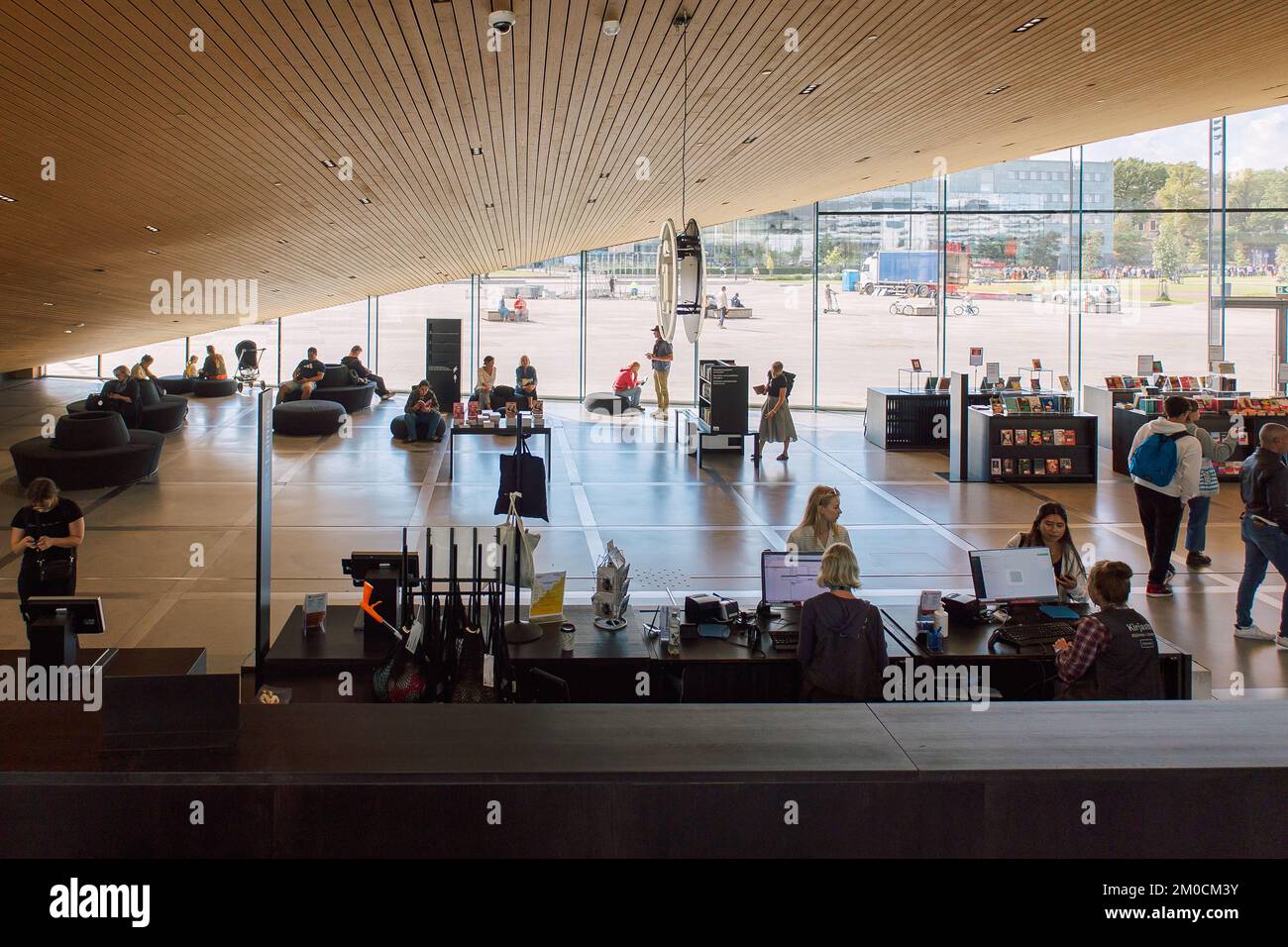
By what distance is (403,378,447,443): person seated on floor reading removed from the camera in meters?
18.0

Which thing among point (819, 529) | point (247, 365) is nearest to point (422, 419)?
point (247, 365)

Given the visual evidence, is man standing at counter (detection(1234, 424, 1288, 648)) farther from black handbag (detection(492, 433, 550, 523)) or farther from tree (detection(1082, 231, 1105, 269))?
tree (detection(1082, 231, 1105, 269))

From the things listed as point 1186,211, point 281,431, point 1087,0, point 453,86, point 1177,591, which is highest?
point 1186,211

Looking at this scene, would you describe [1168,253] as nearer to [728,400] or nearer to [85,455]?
[728,400]

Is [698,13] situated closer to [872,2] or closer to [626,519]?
[872,2]

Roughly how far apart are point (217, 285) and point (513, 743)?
16.9 meters

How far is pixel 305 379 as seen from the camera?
20.8m

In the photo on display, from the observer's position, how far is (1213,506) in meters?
13.4

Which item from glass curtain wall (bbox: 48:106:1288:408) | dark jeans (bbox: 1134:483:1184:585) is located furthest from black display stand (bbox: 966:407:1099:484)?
dark jeans (bbox: 1134:483:1184:585)

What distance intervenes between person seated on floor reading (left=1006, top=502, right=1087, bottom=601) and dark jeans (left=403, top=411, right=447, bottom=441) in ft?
41.0

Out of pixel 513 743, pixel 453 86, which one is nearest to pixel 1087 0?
pixel 453 86

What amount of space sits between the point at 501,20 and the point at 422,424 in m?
12.7

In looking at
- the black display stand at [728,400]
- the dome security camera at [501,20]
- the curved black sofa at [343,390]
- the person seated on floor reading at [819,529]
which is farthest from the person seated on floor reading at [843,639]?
the curved black sofa at [343,390]

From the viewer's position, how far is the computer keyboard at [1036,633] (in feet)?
19.8
